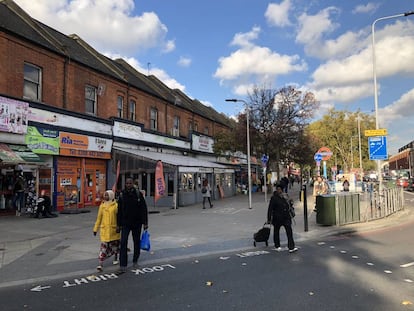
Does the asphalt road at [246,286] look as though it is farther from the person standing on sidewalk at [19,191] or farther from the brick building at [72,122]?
the person standing on sidewalk at [19,191]

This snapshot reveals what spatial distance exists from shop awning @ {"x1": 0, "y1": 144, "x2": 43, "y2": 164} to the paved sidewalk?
93.9 inches

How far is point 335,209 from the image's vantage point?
12531 mm

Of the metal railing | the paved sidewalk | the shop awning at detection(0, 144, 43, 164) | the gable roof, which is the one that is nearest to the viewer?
the paved sidewalk

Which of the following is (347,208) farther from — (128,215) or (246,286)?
(128,215)

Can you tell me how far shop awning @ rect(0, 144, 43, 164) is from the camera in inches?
543

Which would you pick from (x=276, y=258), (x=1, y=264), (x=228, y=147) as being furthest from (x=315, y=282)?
(x=228, y=147)

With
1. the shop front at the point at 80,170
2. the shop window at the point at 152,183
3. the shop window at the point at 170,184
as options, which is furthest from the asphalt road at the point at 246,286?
the shop window at the point at 152,183

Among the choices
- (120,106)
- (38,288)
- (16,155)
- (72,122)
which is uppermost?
(120,106)

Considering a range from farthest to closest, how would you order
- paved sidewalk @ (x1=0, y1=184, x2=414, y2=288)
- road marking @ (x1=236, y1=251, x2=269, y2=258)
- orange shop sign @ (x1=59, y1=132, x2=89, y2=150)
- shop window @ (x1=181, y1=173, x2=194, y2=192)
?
shop window @ (x1=181, y1=173, x2=194, y2=192)
orange shop sign @ (x1=59, y1=132, x2=89, y2=150)
road marking @ (x1=236, y1=251, x2=269, y2=258)
paved sidewalk @ (x1=0, y1=184, x2=414, y2=288)

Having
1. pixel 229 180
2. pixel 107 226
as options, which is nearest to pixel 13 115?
pixel 107 226

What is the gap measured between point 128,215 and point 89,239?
13.7 feet

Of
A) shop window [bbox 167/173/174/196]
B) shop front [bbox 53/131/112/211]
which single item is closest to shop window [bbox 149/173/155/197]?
shop window [bbox 167/173/174/196]

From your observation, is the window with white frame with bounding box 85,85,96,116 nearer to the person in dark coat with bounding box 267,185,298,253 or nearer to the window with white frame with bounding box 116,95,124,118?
the window with white frame with bounding box 116,95,124,118

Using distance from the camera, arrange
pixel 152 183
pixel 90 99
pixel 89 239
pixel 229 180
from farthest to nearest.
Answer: pixel 229 180
pixel 152 183
pixel 90 99
pixel 89 239
